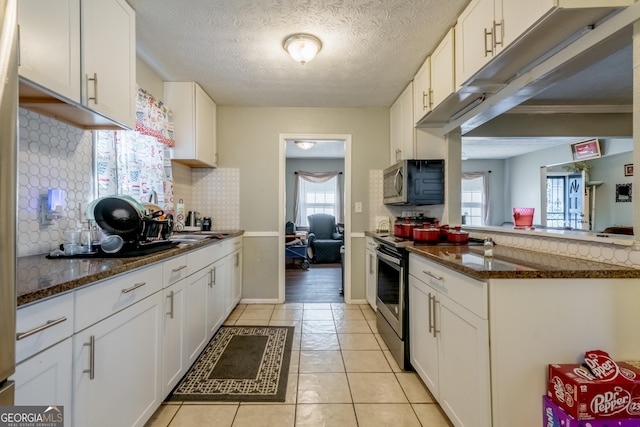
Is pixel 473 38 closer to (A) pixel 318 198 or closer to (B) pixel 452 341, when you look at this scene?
(B) pixel 452 341

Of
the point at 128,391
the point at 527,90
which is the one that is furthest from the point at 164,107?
the point at 527,90

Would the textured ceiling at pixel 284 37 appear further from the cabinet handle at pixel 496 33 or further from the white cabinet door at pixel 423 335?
the white cabinet door at pixel 423 335

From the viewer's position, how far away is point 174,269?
1667 millimetres

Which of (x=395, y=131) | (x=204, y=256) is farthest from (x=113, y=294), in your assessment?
(x=395, y=131)

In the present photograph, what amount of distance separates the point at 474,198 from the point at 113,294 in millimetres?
7373

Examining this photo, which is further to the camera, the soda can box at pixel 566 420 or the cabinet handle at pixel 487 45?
the cabinet handle at pixel 487 45

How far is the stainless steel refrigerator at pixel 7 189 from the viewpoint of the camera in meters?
0.57

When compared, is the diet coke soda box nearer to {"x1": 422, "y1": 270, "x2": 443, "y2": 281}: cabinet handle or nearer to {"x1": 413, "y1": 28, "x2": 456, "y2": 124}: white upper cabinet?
{"x1": 422, "y1": 270, "x2": 443, "y2": 281}: cabinet handle

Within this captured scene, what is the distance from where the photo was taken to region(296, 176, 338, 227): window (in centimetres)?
729

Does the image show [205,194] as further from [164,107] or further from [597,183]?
[597,183]

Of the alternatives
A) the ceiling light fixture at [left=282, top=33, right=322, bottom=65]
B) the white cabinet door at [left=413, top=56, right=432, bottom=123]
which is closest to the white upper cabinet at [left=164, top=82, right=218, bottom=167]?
the ceiling light fixture at [left=282, top=33, right=322, bottom=65]

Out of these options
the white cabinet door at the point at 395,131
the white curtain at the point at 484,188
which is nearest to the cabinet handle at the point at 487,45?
the white cabinet door at the point at 395,131

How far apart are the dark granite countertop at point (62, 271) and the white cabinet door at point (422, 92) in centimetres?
222

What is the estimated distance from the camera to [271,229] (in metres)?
3.52
